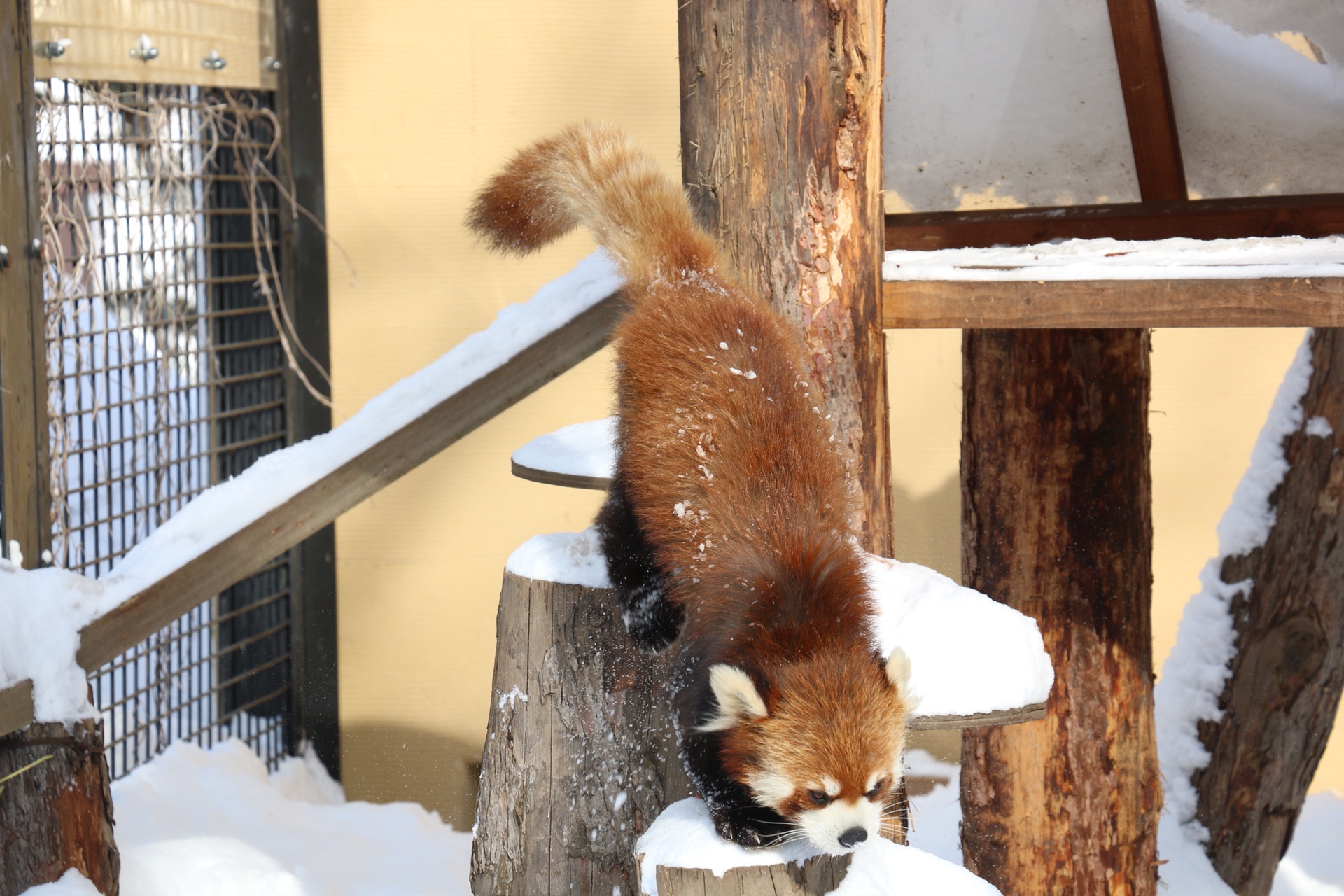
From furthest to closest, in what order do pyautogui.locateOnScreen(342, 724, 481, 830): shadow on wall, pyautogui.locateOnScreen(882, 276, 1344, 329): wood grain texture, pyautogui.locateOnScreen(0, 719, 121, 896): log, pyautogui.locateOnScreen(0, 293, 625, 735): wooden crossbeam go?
pyautogui.locateOnScreen(342, 724, 481, 830): shadow on wall → pyautogui.locateOnScreen(0, 293, 625, 735): wooden crossbeam → pyautogui.locateOnScreen(0, 719, 121, 896): log → pyautogui.locateOnScreen(882, 276, 1344, 329): wood grain texture

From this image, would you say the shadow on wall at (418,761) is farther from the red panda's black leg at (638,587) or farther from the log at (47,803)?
the red panda's black leg at (638,587)

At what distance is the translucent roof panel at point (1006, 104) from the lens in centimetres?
352

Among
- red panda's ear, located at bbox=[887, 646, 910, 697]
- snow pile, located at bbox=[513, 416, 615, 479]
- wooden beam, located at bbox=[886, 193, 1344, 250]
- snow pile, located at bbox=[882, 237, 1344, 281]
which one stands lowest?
red panda's ear, located at bbox=[887, 646, 910, 697]

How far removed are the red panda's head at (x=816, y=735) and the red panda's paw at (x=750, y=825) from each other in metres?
0.04

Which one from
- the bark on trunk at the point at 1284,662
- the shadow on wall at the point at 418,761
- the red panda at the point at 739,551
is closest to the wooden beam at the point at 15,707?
the red panda at the point at 739,551

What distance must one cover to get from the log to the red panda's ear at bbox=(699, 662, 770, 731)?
1620 millimetres

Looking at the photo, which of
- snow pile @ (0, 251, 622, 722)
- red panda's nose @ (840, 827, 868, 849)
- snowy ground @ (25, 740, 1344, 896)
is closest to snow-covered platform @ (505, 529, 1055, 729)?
red panda's nose @ (840, 827, 868, 849)

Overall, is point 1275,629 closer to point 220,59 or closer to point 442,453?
point 442,453

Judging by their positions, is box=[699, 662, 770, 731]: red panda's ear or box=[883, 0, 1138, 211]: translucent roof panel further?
box=[883, 0, 1138, 211]: translucent roof panel

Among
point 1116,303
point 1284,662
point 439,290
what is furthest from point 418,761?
point 1116,303

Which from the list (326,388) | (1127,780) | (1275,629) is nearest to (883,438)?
(1127,780)

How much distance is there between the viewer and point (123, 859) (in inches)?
127

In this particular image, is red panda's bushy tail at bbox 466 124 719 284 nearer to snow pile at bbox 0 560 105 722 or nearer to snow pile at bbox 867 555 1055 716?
snow pile at bbox 867 555 1055 716

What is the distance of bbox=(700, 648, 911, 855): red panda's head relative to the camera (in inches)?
71.7
